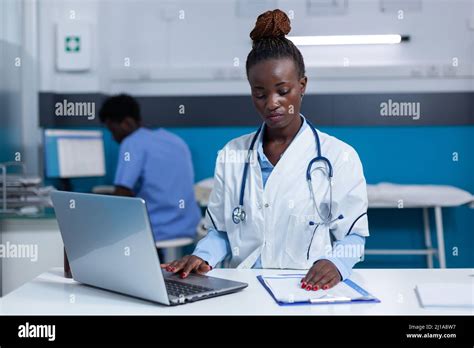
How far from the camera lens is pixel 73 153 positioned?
3.75 meters

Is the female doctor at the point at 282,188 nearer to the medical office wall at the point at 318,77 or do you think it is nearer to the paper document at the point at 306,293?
the paper document at the point at 306,293

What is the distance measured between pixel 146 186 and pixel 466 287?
2.08 meters

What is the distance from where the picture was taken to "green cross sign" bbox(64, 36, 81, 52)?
3996mm

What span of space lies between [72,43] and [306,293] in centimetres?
325

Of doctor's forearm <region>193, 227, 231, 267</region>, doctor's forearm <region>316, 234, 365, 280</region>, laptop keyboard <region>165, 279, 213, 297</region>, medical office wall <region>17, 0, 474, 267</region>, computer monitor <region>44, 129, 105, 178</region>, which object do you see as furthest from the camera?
medical office wall <region>17, 0, 474, 267</region>

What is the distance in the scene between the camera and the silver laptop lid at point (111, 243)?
1.03m

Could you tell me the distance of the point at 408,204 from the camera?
3.36 m

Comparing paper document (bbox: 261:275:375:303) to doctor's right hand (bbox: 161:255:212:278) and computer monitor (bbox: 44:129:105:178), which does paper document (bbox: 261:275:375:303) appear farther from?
computer monitor (bbox: 44:129:105:178)

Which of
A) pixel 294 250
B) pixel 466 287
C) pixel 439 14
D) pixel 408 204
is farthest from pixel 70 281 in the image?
pixel 439 14

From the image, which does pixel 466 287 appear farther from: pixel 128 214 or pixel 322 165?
pixel 128 214

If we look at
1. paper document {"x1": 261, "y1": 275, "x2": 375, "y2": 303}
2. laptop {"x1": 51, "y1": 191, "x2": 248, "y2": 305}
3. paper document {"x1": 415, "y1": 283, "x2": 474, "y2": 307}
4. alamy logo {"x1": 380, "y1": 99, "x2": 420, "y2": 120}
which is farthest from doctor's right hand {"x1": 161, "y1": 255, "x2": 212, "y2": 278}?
A: alamy logo {"x1": 380, "y1": 99, "x2": 420, "y2": 120}

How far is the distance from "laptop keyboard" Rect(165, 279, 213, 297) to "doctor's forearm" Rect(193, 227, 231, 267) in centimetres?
24
